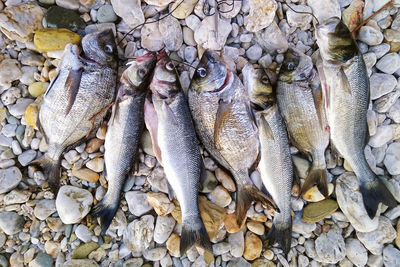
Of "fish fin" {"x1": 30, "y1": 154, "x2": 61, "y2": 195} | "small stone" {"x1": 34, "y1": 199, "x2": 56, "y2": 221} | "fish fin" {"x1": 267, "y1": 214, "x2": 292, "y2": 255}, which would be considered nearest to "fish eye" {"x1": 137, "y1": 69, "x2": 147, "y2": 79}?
"fish fin" {"x1": 30, "y1": 154, "x2": 61, "y2": 195}

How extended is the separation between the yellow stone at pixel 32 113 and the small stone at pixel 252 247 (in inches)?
89.3

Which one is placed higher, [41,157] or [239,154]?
[239,154]

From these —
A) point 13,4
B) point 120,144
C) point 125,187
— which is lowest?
point 125,187

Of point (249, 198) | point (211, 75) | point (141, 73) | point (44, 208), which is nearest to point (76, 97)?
point (141, 73)

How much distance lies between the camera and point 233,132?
8.76 ft

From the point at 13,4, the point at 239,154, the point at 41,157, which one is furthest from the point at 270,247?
the point at 13,4

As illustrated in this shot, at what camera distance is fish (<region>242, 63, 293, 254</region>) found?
270 cm

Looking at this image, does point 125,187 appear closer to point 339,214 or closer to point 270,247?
point 270,247

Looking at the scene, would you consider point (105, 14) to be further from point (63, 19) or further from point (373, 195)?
point (373, 195)

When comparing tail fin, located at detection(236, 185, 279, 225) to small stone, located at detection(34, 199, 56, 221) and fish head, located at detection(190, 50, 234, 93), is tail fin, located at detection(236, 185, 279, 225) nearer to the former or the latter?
fish head, located at detection(190, 50, 234, 93)

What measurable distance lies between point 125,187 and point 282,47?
6.54 ft

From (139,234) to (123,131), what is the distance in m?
0.96

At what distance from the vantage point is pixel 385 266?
9.49 feet

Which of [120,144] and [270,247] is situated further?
[270,247]
